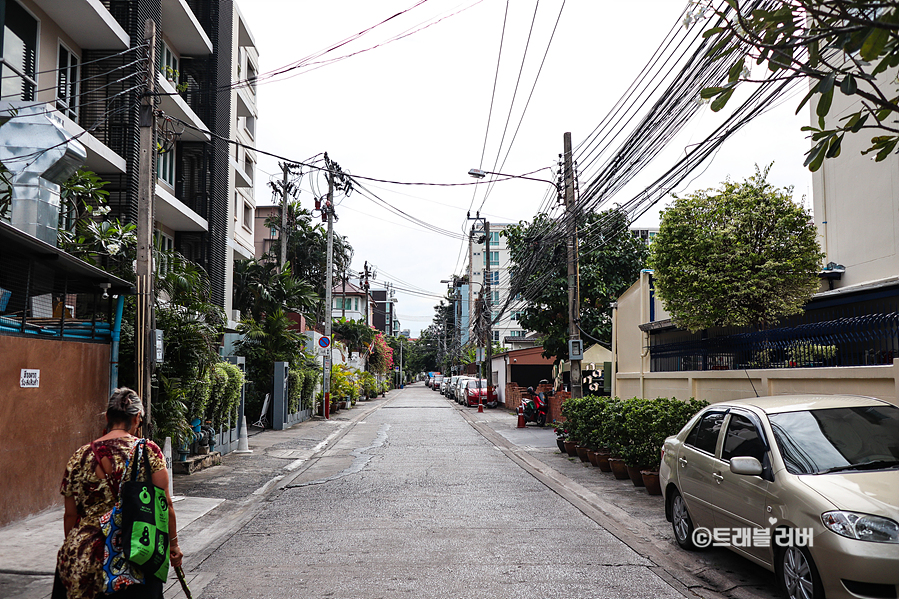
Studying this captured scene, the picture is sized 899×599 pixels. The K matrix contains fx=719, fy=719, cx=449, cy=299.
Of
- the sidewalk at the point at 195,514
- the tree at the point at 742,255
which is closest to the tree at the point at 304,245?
the sidewalk at the point at 195,514

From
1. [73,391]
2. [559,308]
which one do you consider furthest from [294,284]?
[73,391]

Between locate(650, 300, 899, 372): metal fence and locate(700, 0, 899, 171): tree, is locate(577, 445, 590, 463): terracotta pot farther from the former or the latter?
locate(700, 0, 899, 171): tree

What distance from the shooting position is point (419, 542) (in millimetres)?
7828

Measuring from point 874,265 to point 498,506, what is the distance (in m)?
7.23

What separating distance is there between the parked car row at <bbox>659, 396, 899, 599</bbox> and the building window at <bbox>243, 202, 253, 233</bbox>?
91.9ft

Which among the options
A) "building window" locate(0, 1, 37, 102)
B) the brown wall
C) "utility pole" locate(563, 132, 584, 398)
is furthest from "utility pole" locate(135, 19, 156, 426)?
"utility pole" locate(563, 132, 584, 398)

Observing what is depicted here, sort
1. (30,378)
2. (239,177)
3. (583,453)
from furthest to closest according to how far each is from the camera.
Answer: (239,177), (583,453), (30,378)

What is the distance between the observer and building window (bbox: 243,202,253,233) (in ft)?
107

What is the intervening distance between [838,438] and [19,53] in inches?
576

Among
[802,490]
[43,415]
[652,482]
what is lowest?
[652,482]

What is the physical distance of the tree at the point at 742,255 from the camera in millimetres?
10617

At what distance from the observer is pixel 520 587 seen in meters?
6.09

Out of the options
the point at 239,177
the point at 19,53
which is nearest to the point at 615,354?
the point at 19,53

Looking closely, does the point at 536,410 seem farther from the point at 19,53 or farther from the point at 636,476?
the point at 19,53
